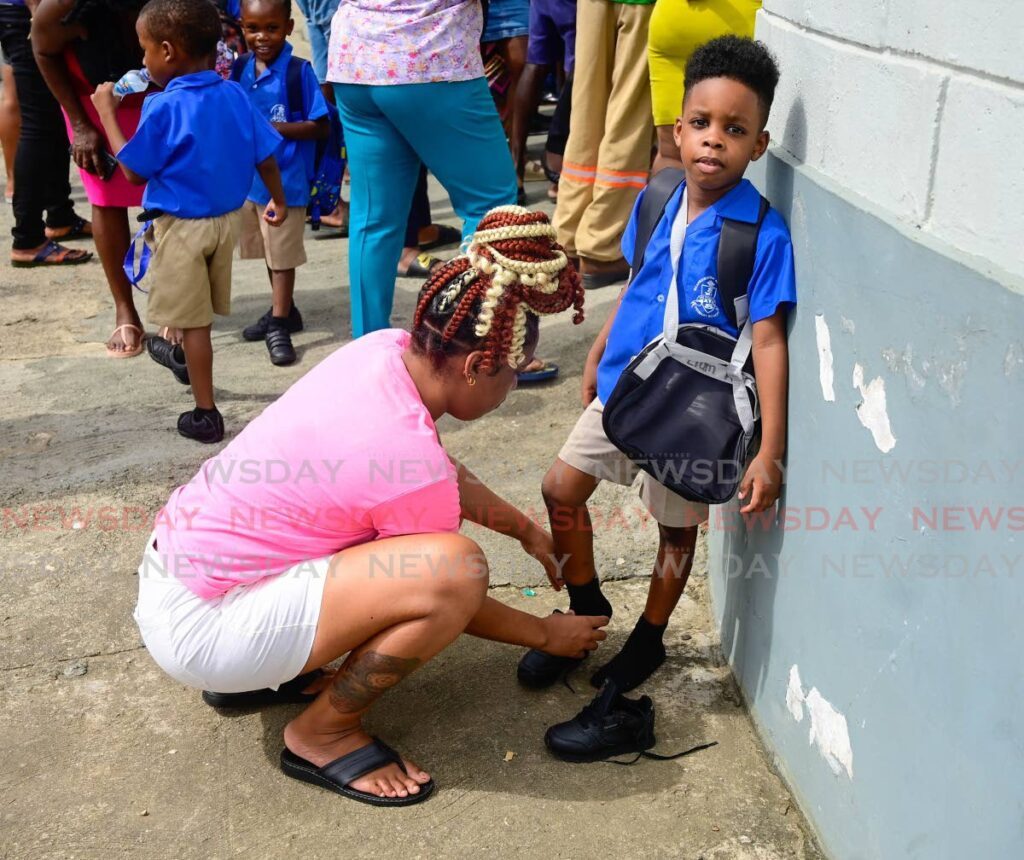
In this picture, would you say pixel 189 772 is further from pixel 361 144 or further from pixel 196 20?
pixel 196 20

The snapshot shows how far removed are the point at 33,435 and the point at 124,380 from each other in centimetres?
59

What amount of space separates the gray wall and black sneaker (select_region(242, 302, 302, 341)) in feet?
9.92

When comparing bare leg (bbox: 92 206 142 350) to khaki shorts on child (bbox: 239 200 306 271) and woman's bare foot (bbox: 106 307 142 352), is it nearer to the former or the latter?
woman's bare foot (bbox: 106 307 142 352)

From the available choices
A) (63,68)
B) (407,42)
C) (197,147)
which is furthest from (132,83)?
(407,42)

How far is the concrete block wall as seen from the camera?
1.39m

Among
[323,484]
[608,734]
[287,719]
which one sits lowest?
[287,719]

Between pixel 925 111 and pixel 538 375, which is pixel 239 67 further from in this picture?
pixel 925 111

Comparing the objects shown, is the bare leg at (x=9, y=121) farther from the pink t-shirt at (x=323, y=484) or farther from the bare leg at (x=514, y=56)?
the pink t-shirt at (x=323, y=484)

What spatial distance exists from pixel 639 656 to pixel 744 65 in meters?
1.32

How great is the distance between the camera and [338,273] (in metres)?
5.87

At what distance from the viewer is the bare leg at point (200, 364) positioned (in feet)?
12.8

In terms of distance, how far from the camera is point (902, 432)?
1704 millimetres

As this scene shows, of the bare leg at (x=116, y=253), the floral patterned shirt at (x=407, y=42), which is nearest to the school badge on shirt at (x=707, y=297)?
the floral patterned shirt at (x=407, y=42)

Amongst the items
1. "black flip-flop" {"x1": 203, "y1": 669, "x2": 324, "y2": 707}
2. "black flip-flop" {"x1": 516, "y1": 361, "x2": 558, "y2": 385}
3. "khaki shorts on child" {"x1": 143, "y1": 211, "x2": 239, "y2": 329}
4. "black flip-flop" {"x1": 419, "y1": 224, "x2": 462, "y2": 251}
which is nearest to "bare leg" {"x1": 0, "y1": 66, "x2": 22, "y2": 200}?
"black flip-flop" {"x1": 419, "y1": 224, "x2": 462, "y2": 251}
